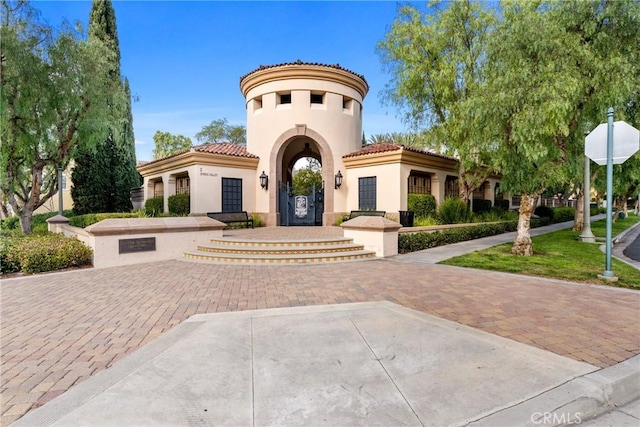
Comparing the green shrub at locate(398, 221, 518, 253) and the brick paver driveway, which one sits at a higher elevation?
the green shrub at locate(398, 221, 518, 253)

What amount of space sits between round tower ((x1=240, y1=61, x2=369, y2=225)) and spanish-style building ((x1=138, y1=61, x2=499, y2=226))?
0.05 meters

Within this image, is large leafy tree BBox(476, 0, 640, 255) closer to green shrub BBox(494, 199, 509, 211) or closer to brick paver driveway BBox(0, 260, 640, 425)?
brick paver driveway BBox(0, 260, 640, 425)

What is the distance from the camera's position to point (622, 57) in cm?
880

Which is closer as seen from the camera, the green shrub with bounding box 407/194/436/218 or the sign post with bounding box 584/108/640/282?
the sign post with bounding box 584/108/640/282

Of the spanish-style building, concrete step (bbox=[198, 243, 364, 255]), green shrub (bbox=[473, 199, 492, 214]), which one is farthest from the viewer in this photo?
green shrub (bbox=[473, 199, 492, 214])

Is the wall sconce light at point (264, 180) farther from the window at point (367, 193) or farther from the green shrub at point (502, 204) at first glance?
the green shrub at point (502, 204)

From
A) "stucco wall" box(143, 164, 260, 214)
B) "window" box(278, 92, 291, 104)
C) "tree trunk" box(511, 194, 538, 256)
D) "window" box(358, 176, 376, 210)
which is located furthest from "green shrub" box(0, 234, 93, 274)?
"tree trunk" box(511, 194, 538, 256)

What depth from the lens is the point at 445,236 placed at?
13.8 metres

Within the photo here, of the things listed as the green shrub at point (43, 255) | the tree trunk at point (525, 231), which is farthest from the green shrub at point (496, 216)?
the green shrub at point (43, 255)

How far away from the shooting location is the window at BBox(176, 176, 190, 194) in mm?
19047

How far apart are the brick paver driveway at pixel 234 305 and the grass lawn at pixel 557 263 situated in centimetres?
96

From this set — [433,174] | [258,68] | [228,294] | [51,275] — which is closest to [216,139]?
[258,68]

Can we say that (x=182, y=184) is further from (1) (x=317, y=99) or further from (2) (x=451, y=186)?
(2) (x=451, y=186)

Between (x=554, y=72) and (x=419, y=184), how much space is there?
9.67 m
